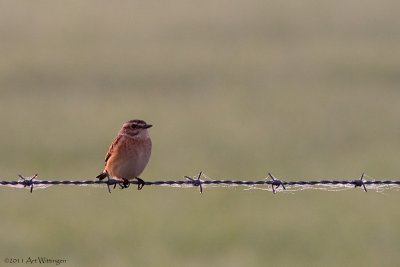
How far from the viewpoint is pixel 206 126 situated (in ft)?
65.6

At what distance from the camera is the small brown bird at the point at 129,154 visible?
27.9ft

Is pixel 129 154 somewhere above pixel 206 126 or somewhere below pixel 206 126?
below

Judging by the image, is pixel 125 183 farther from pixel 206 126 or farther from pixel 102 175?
pixel 206 126

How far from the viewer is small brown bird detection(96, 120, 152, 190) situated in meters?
8.51

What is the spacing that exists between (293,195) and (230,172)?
6.26 feet

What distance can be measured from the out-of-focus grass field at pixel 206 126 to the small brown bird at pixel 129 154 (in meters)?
3.04

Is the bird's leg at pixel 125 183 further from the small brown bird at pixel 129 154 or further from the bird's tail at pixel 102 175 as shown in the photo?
the bird's tail at pixel 102 175

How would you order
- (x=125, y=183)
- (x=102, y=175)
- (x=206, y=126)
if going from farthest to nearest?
(x=206, y=126) < (x=102, y=175) < (x=125, y=183)

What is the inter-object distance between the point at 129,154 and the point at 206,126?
1150cm

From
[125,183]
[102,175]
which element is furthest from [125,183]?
[102,175]

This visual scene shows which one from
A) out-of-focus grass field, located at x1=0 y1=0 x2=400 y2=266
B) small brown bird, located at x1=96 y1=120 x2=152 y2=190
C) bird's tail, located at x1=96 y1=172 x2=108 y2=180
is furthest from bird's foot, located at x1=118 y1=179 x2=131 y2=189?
out-of-focus grass field, located at x1=0 y1=0 x2=400 y2=266

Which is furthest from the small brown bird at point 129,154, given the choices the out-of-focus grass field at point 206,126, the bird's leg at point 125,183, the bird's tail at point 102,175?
the out-of-focus grass field at point 206,126

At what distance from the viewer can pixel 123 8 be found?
132ft

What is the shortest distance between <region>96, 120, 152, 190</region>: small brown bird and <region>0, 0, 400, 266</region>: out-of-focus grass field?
3.04 m
